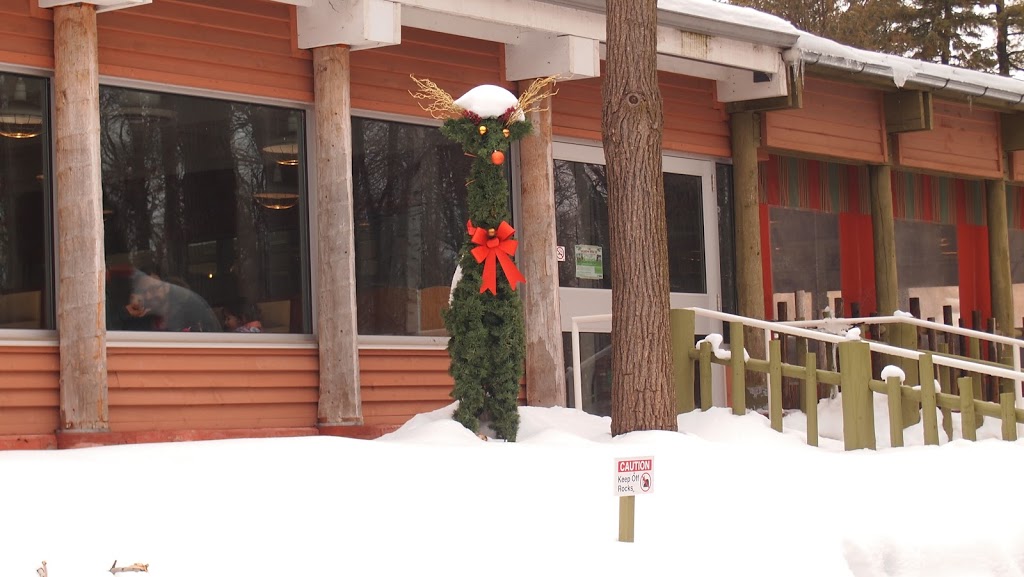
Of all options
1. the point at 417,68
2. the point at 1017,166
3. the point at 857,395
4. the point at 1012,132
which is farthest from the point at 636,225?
the point at 1017,166

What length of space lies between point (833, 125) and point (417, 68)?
4.99m

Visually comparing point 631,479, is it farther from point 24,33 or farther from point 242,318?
point 24,33

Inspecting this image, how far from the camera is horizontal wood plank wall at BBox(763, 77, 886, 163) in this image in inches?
521

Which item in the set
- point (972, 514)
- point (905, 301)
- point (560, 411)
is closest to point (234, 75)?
point (560, 411)

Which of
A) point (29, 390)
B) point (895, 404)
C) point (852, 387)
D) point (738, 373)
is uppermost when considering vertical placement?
point (29, 390)

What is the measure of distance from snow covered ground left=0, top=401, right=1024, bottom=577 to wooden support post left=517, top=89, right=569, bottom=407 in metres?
1.74

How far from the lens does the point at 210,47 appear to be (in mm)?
9281

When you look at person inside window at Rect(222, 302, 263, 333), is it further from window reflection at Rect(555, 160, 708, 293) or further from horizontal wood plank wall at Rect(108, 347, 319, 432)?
window reflection at Rect(555, 160, 708, 293)

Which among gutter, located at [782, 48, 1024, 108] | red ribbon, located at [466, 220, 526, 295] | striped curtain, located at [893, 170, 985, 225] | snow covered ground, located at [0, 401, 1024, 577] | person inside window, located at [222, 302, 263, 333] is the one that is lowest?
snow covered ground, located at [0, 401, 1024, 577]

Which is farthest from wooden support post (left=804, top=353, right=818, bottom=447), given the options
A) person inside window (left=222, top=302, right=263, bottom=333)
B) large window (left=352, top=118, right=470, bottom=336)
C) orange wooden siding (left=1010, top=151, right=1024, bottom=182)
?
orange wooden siding (left=1010, top=151, right=1024, bottom=182)

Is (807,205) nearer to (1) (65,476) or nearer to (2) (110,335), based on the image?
(2) (110,335)

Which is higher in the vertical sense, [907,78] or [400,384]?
[907,78]

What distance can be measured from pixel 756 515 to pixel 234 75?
187 inches

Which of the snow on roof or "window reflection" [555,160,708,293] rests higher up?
the snow on roof
